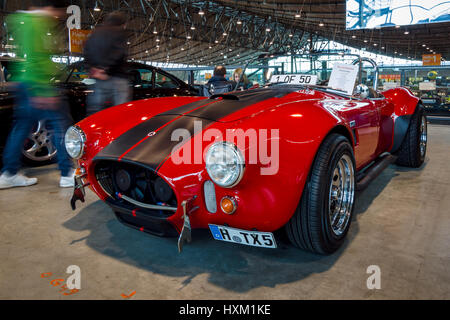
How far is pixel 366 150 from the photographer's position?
252cm

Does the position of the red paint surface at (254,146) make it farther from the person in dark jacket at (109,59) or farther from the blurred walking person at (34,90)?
the blurred walking person at (34,90)

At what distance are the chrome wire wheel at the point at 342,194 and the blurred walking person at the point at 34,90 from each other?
2345 mm

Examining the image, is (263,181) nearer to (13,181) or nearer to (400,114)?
(400,114)

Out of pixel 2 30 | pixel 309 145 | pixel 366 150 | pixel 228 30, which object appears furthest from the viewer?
pixel 228 30

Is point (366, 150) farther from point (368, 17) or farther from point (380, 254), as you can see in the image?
point (368, 17)

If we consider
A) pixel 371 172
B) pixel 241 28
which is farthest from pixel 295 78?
pixel 241 28

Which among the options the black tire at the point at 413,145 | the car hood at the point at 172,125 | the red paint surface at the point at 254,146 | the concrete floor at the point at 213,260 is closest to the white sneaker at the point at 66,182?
the concrete floor at the point at 213,260

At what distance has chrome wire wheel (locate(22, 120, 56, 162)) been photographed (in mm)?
3801

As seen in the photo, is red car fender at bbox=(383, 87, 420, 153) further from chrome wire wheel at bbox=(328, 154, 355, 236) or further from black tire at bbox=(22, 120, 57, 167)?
black tire at bbox=(22, 120, 57, 167)

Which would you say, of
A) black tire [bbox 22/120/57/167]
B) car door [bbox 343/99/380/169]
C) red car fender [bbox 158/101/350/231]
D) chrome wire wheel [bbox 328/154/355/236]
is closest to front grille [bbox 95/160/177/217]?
red car fender [bbox 158/101/350/231]
